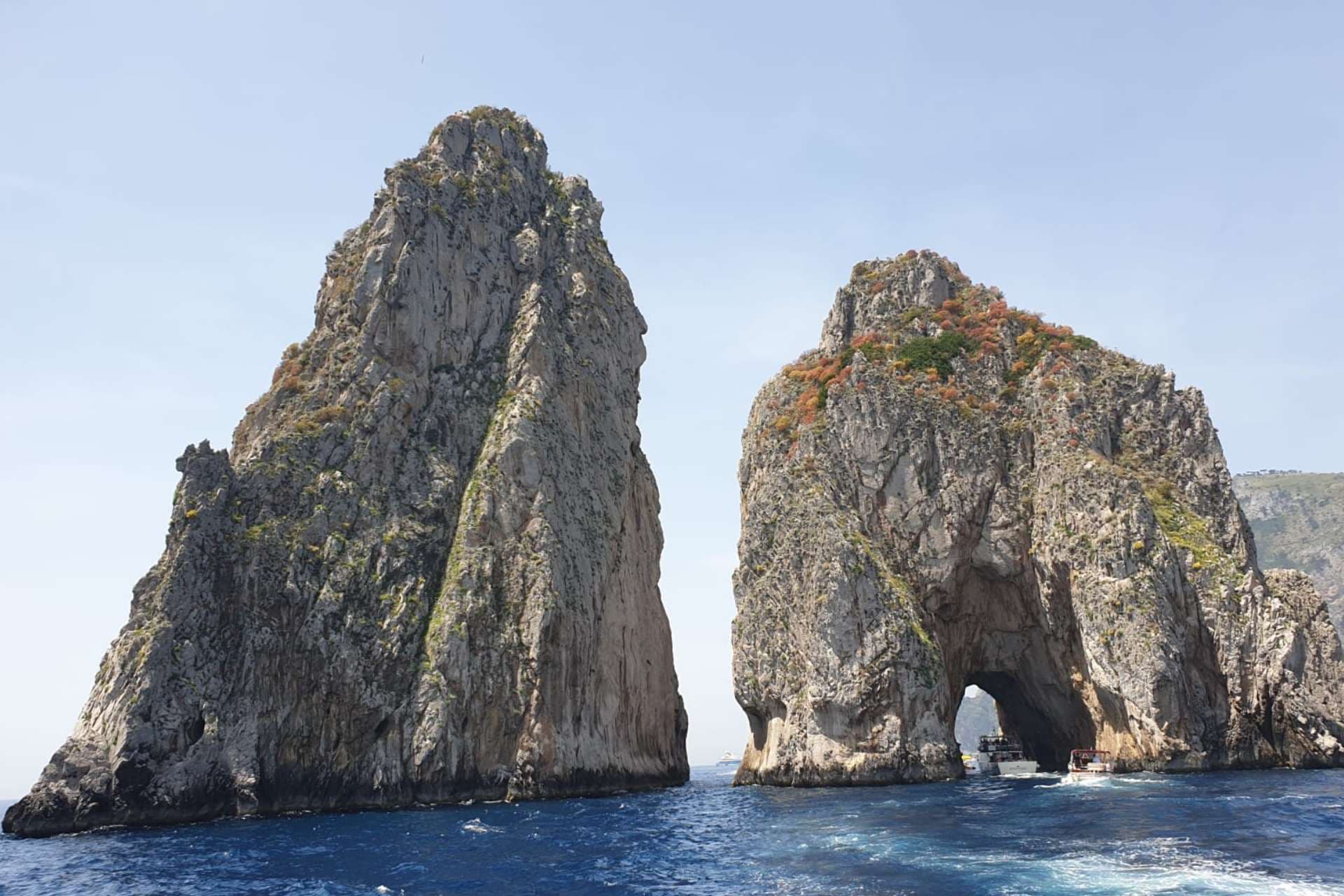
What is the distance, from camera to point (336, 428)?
2852 inches

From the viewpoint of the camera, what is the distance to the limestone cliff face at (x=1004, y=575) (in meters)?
61.8

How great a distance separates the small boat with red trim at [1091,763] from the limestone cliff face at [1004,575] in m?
1.22

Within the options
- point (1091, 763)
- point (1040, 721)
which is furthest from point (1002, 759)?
point (1091, 763)

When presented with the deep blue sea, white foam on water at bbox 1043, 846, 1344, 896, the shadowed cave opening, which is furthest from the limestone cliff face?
white foam on water at bbox 1043, 846, 1344, 896

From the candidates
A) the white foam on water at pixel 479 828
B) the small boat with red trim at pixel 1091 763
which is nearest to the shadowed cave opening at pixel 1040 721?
the small boat with red trim at pixel 1091 763

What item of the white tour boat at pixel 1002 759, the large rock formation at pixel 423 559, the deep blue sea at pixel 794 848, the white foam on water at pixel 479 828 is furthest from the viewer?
the white tour boat at pixel 1002 759

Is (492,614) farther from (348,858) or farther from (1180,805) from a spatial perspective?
(1180,805)

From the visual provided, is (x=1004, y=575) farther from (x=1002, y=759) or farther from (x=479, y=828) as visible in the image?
(x=479, y=828)

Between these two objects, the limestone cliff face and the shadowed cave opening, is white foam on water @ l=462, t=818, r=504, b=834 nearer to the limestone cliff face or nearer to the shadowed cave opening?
the limestone cliff face

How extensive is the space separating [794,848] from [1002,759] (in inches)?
1770

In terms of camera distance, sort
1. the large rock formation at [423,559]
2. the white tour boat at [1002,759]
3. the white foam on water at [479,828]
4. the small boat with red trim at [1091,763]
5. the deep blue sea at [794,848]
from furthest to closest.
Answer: the white tour boat at [1002,759]
the small boat with red trim at [1091,763]
the large rock formation at [423,559]
the white foam on water at [479,828]
the deep blue sea at [794,848]

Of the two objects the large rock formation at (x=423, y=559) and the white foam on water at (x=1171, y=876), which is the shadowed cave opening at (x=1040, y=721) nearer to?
the large rock formation at (x=423, y=559)

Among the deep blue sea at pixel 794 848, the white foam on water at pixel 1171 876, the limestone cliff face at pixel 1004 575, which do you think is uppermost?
the limestone cliff face at pixel 1004 575

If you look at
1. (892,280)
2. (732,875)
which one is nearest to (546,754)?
(732,875)
